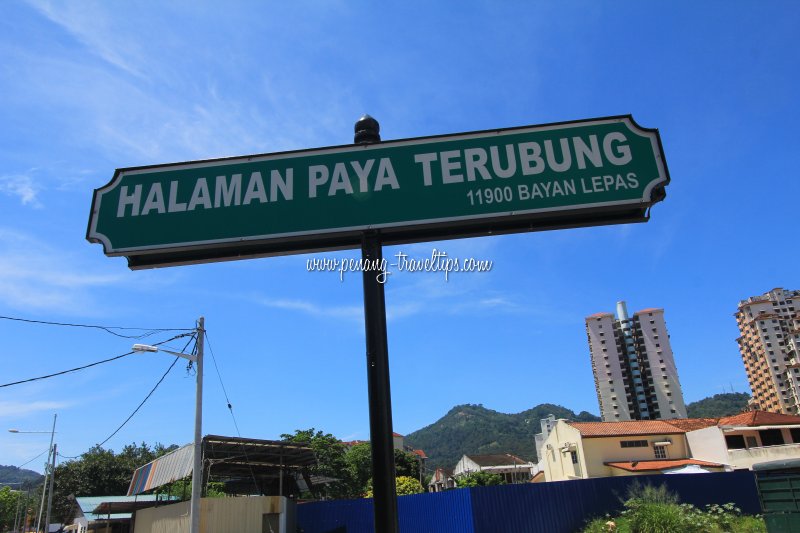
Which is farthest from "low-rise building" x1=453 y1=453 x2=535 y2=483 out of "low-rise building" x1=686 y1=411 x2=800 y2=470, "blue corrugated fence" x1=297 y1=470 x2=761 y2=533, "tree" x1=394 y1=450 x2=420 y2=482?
"blue corrugated fence" x1=297 y1=470 x2=761 y2=533

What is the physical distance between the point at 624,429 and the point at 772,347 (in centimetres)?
11732

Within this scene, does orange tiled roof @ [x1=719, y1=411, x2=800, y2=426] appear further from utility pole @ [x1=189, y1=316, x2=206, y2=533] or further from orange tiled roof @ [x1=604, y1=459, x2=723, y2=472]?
utility pole @ [x1=189, y1=316, x2=206, y2=533]

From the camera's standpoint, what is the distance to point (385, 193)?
3.33 m

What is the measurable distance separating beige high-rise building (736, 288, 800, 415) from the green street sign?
144m

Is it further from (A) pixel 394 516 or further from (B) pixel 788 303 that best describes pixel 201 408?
(B) pixel 788 303

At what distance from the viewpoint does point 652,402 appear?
407 ft

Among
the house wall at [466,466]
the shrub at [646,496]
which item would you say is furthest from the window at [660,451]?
the house wall at [466,466]

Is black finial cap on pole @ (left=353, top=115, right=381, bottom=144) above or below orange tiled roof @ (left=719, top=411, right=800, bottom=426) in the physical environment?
below

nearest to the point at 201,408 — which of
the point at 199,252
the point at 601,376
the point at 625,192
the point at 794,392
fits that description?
the point at 199,252

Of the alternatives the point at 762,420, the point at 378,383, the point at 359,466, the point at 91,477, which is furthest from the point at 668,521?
the point at 91,477

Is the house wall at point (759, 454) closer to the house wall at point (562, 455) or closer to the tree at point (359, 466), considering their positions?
the house wall at point (562, 455)

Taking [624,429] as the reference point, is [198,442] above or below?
below

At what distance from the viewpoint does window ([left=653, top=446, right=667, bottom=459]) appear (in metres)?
42.8

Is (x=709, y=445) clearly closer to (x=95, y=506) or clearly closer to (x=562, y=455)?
(x=562, y=455)
